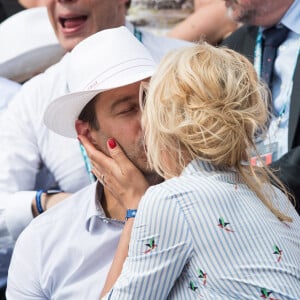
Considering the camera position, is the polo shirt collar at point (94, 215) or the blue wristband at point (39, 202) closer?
the polo shirt collar at point (94, 215)

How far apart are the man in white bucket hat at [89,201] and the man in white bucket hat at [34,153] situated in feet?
1.64

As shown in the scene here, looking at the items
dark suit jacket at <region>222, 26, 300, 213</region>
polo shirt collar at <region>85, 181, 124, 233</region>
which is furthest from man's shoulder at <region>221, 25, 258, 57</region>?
polo shirt collar at <region>85, 181, 124, 233</region>

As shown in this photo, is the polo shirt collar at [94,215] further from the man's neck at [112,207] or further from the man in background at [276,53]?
the man in background at [276,53]

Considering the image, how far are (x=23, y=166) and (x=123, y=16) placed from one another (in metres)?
0.87

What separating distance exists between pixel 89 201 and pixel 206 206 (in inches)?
30.0

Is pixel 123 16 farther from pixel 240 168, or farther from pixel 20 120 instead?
pixel 240 168

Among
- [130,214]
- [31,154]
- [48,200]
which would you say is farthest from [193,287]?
[31,154]

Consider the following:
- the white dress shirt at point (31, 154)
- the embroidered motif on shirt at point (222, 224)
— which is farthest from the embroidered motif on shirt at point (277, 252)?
the white dress shirt at point (31, 154)

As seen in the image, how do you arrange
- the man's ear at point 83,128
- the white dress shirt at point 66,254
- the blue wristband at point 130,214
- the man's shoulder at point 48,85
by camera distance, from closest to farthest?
the blue wristband at point 130,214 < the white dress shirt at point 66,254 < the man's ear at point 83,128 < the man's shoulder at point 48,85

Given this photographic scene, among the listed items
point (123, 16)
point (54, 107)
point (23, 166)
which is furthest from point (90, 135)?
point (123, 16)

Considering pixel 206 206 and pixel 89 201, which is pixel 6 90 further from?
pixel 206 206

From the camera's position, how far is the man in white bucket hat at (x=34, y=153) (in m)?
3.16

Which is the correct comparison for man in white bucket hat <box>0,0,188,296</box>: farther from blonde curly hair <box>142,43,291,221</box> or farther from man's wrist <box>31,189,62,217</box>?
blonde curly hair <box>142,43,291,221</box>

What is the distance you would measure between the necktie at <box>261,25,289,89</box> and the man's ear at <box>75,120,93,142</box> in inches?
39.5
